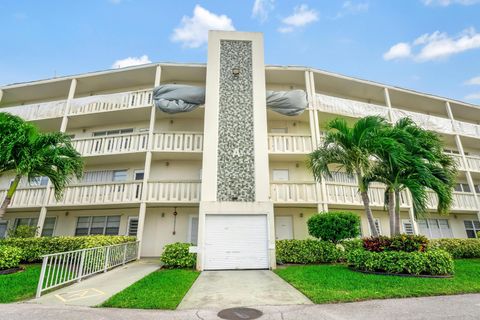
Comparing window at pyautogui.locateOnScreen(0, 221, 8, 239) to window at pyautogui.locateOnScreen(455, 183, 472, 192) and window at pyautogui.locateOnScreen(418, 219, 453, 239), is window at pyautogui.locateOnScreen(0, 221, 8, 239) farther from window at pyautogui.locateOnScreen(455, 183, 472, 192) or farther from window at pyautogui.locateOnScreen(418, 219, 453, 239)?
window at pyautogui.locateOnScreen(455, 183, 472, 192)

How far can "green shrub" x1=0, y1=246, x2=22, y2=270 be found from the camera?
340 inches

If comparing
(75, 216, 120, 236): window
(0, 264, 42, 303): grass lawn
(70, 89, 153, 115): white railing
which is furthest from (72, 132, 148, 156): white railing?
(0, 264, 42, 303): grass lawn

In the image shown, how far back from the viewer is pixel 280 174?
1514 centimetres

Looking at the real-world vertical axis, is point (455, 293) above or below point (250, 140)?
below

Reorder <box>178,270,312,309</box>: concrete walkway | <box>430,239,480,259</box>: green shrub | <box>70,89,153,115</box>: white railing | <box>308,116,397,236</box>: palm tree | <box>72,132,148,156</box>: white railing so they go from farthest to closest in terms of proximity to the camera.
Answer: <box>70,89,153,115</box>: white railing, <box>72,132,148,156</box>: white railing, <box>430,239,480,259</box>: green shrub, <box>308,116,397,236</box>: palm tree, <box>178,270,312,309</box>: concrete walkway

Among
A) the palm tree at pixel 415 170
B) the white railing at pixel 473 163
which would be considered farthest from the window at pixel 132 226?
the white railing at pixel 473 163

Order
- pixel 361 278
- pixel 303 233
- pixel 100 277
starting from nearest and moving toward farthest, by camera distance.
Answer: pixel 361 278 → pixel 100 277 → pixel 303 233

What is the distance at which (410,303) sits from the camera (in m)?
5.20

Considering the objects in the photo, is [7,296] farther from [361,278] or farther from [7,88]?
[7,88]

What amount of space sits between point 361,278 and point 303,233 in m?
6.88

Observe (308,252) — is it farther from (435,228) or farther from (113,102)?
(113,102)

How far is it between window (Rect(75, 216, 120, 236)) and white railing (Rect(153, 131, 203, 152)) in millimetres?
5415

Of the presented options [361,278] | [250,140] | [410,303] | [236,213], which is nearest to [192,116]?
[250,140]

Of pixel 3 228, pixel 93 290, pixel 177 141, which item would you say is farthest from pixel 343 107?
pixel 3 228
